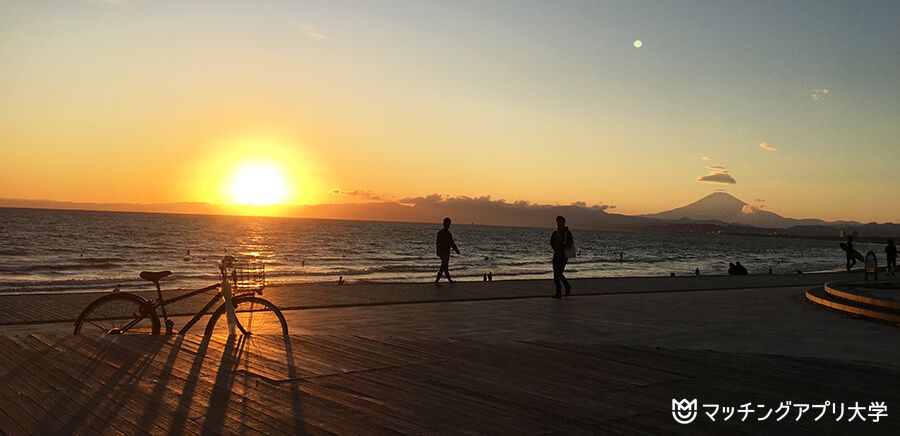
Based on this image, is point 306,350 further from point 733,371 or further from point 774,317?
point 774,317

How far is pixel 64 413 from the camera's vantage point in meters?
5.04

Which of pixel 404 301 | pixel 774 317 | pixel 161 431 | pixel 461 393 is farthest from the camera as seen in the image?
pixel 404 301

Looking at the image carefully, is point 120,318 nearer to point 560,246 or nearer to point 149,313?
point 149,313

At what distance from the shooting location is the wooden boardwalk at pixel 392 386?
4.90 metres

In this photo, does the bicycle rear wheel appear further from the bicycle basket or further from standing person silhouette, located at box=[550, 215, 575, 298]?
standing person silhouette, located at box=[550, 215, 575, 298]

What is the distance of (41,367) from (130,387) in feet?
4.52

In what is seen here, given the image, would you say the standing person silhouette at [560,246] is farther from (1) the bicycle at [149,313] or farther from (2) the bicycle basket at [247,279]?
(1) the bicycle at [149,313]

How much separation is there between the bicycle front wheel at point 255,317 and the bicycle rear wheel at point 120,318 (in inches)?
28.9

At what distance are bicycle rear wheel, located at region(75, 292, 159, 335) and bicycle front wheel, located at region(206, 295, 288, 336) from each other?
74 cm

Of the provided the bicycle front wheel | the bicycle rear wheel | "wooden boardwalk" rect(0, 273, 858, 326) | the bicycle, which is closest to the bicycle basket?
the bicycle front wheel

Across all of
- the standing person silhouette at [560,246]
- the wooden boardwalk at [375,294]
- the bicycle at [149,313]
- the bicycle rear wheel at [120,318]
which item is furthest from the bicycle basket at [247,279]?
the standing person silhouette at [560,246]

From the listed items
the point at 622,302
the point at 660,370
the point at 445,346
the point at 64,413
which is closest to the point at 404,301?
the point at 622,302

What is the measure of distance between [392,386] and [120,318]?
418cm

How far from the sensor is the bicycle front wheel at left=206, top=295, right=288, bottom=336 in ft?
26.7
